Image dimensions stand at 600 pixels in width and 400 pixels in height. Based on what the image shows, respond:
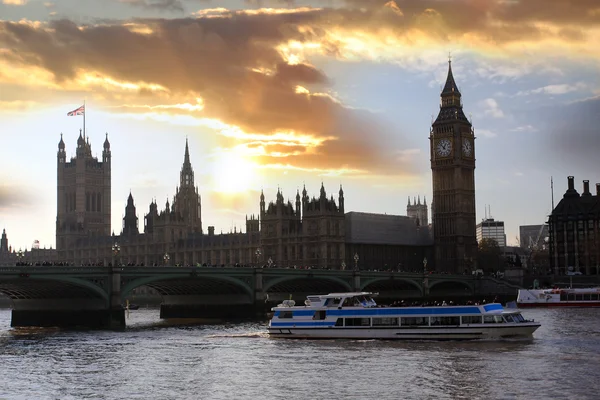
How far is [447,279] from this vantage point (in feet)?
491

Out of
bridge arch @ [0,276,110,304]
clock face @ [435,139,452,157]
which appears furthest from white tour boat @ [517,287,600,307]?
clock face @ [435,139,452,157]

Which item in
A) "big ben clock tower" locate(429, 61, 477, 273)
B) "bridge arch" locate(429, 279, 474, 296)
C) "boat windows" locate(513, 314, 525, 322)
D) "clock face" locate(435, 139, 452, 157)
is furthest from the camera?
"clock face" locate(435, 139, 452, 157)

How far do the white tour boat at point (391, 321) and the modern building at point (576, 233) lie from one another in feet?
352

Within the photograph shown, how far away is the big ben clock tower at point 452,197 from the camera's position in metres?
195

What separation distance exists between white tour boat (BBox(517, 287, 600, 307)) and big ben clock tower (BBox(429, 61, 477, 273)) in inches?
2762

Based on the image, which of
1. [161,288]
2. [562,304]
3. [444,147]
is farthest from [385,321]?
[444,147]

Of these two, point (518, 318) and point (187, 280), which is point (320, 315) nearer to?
point (518, 318)

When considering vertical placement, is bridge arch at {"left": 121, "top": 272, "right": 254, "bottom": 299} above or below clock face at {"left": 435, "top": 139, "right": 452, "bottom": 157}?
below

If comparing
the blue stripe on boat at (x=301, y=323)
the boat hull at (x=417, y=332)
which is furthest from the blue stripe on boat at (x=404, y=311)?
the boat hull at (x=417, y=332)

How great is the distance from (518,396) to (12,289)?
5618cm

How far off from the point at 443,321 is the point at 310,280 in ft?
149

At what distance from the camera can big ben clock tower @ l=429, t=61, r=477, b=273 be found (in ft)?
641

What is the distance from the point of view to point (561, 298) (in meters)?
121

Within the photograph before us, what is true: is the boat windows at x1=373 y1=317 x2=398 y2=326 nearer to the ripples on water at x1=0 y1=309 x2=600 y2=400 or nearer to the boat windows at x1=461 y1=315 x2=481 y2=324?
the ripples on water at x1=0 y1=309 x2=600 y2=400
